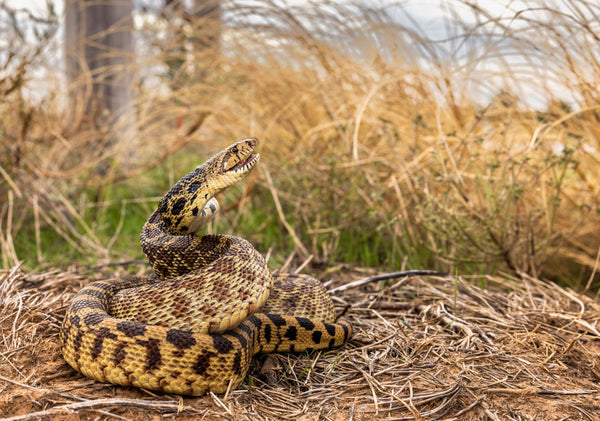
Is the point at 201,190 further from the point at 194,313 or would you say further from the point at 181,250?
the point at 194,313

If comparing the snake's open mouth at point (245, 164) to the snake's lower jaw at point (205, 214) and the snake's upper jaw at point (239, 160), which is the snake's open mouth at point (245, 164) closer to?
the snake's upper jaw at point (239, 160)

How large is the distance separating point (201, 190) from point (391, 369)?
5.70 feet

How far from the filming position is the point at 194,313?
3.06 meters

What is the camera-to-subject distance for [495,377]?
126 inches

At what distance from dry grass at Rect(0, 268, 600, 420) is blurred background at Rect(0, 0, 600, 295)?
98 centimetres

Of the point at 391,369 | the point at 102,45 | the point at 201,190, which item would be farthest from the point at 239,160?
the point at 102,45

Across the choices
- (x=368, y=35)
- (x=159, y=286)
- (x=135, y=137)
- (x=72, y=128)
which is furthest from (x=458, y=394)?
(x=72, y=128)

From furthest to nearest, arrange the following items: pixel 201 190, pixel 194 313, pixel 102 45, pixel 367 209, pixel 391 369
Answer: pixel 102 45, pixel 367 209, pixel 201 190, pixel 391 369, pixel 194 313

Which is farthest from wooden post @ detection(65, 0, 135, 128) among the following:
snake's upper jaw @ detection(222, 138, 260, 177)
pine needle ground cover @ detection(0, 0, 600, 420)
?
snake's upper jaw @ detection(222, 138, 260, 177)

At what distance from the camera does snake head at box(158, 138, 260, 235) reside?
3527 millimetres

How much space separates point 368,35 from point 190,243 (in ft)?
14.6

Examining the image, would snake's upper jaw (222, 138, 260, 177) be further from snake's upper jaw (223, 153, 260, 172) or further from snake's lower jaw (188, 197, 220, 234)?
snake's lower jaw (188, 197, 220, 234)

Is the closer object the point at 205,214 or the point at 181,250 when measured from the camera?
the point at 181,250

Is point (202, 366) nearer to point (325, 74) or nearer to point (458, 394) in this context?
point (458, 394)
